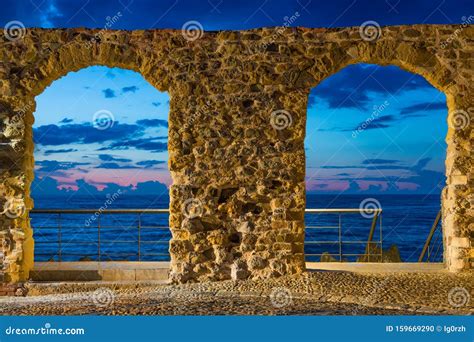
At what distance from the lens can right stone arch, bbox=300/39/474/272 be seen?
21.2ft

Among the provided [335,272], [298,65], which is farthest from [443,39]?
[335,272]

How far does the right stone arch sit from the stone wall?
0.01 meters

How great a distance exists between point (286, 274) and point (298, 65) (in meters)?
2.32

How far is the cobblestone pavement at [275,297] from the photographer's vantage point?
184 inches

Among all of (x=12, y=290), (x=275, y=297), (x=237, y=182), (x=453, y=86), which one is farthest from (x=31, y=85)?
(x=453, y=86)

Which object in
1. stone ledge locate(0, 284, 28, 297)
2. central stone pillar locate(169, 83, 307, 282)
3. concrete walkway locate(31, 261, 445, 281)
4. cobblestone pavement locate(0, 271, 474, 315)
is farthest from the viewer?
concrete walkway locate(31, 261, 445, 281)

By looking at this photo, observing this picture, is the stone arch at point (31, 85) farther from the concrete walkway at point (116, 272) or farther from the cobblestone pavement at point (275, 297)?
the cobblestone pavement at point (275, 297)

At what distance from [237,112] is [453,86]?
246cm

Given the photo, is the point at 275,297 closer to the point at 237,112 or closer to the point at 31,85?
the point at 237,112

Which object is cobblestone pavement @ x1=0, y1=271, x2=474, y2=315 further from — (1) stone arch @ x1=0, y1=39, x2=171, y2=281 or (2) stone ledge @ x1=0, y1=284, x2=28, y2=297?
(1) stone arch @ x1=0, y1=39, x2=171, y2=281

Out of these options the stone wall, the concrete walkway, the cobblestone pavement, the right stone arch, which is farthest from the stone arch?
the right stone arch

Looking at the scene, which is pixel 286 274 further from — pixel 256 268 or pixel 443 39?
pixel 443 39

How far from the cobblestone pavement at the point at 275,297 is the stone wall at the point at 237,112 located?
16.5 inches

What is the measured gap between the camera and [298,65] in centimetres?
646
